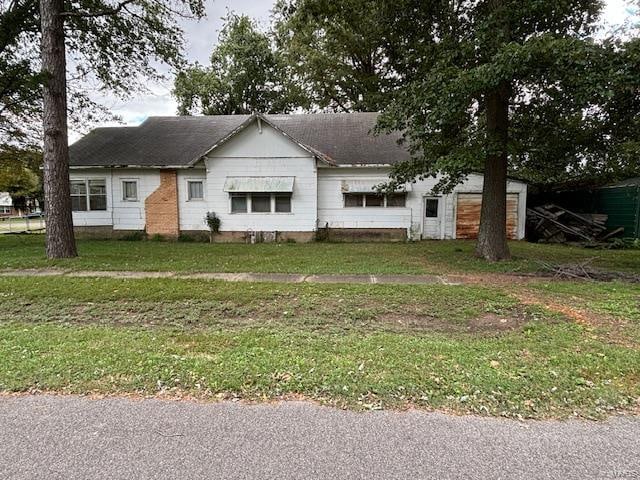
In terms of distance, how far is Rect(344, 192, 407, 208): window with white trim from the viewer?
15.1 m

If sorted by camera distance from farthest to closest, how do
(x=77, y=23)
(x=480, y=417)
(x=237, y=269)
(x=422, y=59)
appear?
(x=77, y=23) → (x=422, y=59) → (x=237, y=269) → (x=480, y=417)

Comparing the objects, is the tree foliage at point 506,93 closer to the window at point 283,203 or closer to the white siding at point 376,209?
the white siding at point 376,209

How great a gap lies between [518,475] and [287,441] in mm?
1431

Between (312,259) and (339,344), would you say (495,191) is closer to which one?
(312,259)

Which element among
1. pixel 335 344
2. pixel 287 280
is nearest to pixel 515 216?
pixel 287 280

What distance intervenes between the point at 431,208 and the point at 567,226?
18.8 feet

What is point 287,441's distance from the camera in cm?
247

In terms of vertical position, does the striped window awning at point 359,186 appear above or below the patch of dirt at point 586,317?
above

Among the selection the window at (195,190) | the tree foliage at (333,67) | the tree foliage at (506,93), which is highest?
the tree foliage at (333,67)

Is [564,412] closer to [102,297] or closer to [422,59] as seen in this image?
[102,297]

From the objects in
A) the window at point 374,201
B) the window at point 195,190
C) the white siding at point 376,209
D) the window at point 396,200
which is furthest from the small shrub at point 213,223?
the window at point 396,200

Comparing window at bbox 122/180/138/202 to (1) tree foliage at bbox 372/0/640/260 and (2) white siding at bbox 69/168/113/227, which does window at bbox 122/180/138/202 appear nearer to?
(2) white siding at bbox 69/168/113/227

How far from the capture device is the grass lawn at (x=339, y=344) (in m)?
3.12

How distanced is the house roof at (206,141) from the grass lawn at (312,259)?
449cm
